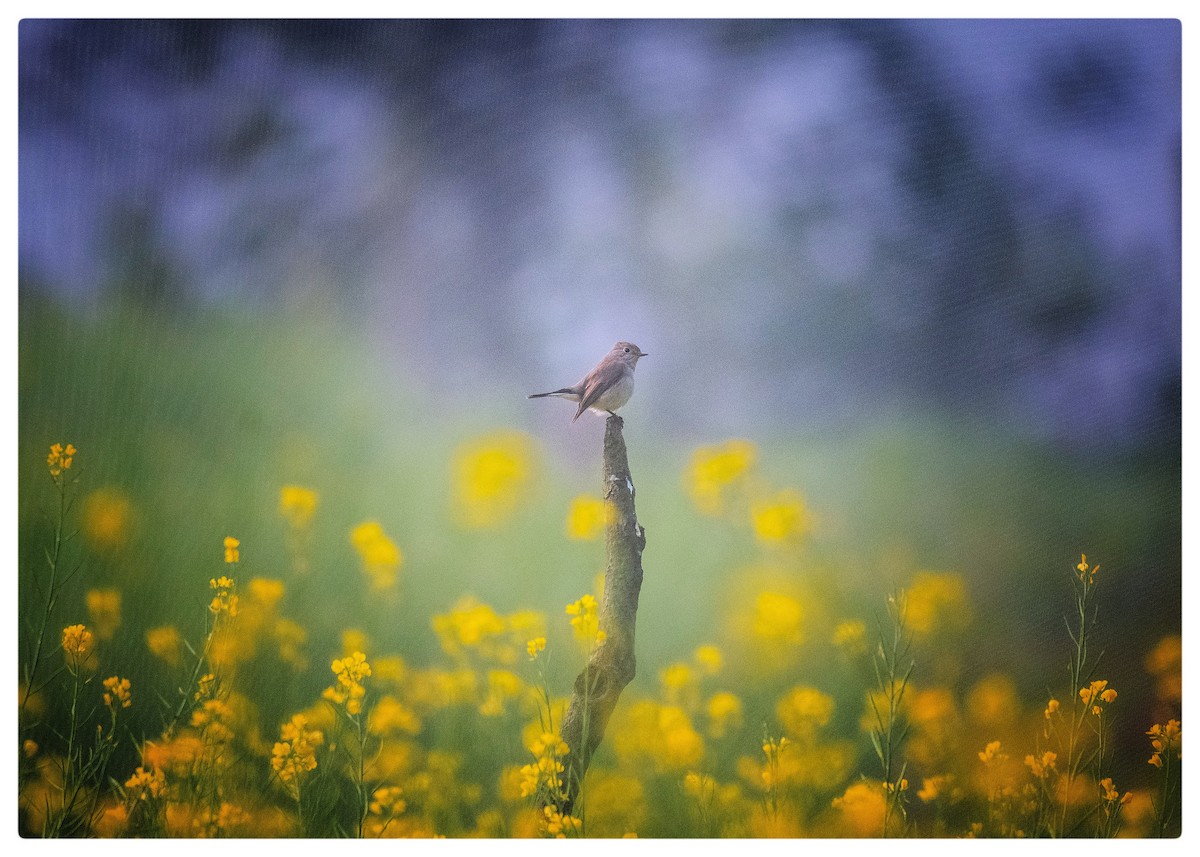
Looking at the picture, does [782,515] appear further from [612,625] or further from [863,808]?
[863,808]

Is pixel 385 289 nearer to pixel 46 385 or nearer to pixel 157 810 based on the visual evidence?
pixel 46 385

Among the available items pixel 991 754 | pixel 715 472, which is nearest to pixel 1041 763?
pixel 991 754

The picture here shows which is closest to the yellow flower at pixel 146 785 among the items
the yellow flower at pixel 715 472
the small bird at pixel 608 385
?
the small bird at pixel 608 385

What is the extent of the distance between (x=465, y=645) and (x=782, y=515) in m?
0.88

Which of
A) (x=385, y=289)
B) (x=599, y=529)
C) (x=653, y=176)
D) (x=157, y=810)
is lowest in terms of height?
(x=157, y=810)

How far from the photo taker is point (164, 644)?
126 inches

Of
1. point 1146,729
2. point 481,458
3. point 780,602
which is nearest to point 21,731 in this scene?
point 481,458

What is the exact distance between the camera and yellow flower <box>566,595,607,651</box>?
314 centimetres

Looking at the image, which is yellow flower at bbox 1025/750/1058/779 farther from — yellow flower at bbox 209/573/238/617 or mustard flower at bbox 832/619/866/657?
yellow flower at bbox 209/573/238/617

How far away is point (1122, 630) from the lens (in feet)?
10.6

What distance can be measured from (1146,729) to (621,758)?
4.48 ft

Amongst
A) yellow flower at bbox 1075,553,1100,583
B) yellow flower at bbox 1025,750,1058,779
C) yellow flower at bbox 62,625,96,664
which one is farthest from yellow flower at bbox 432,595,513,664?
yellow flower at bbox 1075,553,1100,583

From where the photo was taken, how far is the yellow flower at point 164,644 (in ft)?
10.5

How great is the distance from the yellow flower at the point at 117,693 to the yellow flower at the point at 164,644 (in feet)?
0.33
